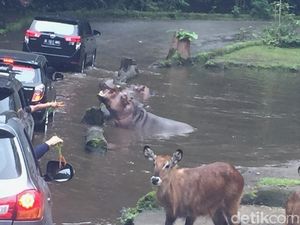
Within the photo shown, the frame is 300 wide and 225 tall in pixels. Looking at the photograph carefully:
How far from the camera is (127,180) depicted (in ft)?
47.4

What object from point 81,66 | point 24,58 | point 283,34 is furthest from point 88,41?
point 283,34

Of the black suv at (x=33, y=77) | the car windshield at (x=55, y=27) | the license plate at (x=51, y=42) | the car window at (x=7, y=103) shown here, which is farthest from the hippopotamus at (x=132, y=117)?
the car window at (x=7, y=103)

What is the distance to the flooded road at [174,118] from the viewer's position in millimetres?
13461

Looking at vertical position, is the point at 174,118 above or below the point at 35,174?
below

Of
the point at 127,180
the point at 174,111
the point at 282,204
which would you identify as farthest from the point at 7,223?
the point at 174,111

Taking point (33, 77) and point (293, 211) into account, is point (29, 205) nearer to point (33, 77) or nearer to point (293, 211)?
point (293, 211)

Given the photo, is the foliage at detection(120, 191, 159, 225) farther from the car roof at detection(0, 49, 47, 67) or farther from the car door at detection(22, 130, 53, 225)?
the car roof at detection(0, 49, 47, 67)

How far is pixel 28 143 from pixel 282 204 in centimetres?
566

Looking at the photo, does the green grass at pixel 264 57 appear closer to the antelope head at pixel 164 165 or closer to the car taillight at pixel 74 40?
the car taillight at pixel 74 40

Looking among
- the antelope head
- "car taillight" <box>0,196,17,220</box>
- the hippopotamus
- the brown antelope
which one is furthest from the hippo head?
"car taillight" <box>0,196,17,220</box>

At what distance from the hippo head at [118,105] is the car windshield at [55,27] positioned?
7987mm

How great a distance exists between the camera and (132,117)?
65.5ft

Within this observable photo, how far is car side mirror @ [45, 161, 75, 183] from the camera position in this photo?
7398mm

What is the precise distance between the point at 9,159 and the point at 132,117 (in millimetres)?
13721
